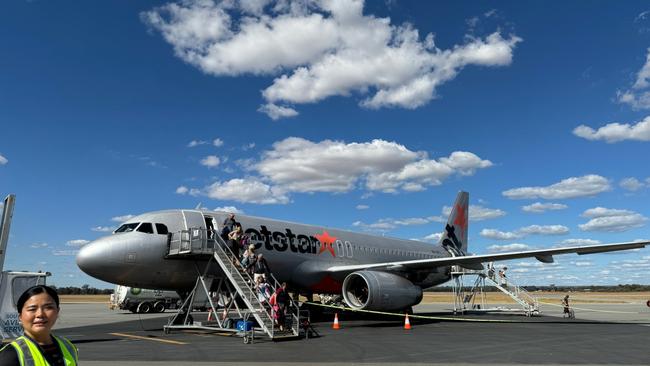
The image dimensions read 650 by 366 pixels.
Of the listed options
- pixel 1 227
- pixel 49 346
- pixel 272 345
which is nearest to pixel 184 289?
pixel 272 345

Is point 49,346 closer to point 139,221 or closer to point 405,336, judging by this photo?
point 405,336

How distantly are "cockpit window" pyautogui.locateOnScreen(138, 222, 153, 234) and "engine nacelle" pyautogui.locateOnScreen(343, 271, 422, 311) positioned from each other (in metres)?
7.62

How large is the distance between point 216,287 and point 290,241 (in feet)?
14.2

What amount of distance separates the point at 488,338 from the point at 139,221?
11.4m

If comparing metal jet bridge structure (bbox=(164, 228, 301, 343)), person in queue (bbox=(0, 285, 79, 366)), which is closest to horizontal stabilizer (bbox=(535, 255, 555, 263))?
metal jet bridge structure (bbox=(164, 228, 301, 343))

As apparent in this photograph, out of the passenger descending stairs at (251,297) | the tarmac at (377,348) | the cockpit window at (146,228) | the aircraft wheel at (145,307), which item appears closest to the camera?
the tarmac at (377,348)

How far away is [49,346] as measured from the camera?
2.55 metres

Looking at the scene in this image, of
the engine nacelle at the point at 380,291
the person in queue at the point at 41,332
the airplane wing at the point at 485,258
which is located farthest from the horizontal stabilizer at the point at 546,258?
the person in queue at the point at 41,332

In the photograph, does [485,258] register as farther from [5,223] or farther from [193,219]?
[5,223]

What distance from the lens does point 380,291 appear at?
18719 millimetres

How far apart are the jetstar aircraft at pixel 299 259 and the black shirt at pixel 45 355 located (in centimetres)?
1360

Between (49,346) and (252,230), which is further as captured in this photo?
(252,230)

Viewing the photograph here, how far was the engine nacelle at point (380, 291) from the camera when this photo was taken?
18.6 meters

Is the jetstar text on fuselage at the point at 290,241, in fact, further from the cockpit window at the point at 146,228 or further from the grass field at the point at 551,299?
the grass field at the point at 551,299
